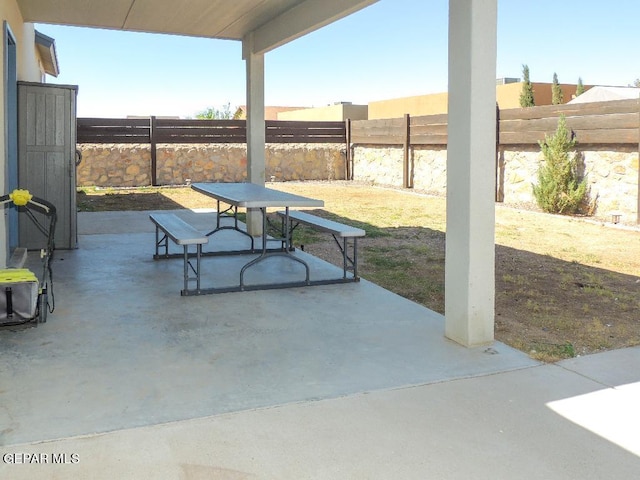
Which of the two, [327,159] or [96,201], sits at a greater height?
[327,159]

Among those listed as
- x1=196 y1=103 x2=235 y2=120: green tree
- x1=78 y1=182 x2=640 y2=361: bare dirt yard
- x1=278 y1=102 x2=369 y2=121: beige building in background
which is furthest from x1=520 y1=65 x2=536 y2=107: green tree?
x1=196 y1=103 x2=235 y2=120: green tree

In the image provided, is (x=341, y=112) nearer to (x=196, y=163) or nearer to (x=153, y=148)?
(x=196, y=163)

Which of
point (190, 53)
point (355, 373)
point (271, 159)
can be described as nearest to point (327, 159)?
point (271, 159)

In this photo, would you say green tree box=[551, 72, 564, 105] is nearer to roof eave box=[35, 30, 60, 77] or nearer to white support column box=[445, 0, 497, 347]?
roof eave box=[35, 30, 60, 77]

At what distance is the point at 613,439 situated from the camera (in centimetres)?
272

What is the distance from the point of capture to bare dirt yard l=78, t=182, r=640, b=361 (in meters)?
4.46

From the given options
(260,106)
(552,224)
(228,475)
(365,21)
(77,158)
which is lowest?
(228,475)

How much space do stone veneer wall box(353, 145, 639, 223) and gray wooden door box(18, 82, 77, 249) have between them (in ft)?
16.8

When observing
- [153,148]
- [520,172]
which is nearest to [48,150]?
[520,172]

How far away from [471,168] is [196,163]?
1345 cm

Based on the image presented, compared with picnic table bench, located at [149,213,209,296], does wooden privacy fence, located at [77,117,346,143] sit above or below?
above

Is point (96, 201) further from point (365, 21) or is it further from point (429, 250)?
point (365, 21)

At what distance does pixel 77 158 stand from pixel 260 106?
7.56ft

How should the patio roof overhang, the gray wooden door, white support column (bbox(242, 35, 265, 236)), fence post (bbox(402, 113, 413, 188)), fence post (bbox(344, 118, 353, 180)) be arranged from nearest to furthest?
the patio roof overhang
the gray wooden door
white support column (bbox(242, 35, 265, 236))
fence post (bbox(402, 113, 413, 188))
fence post (bbox(344, 118, 353, 180))
